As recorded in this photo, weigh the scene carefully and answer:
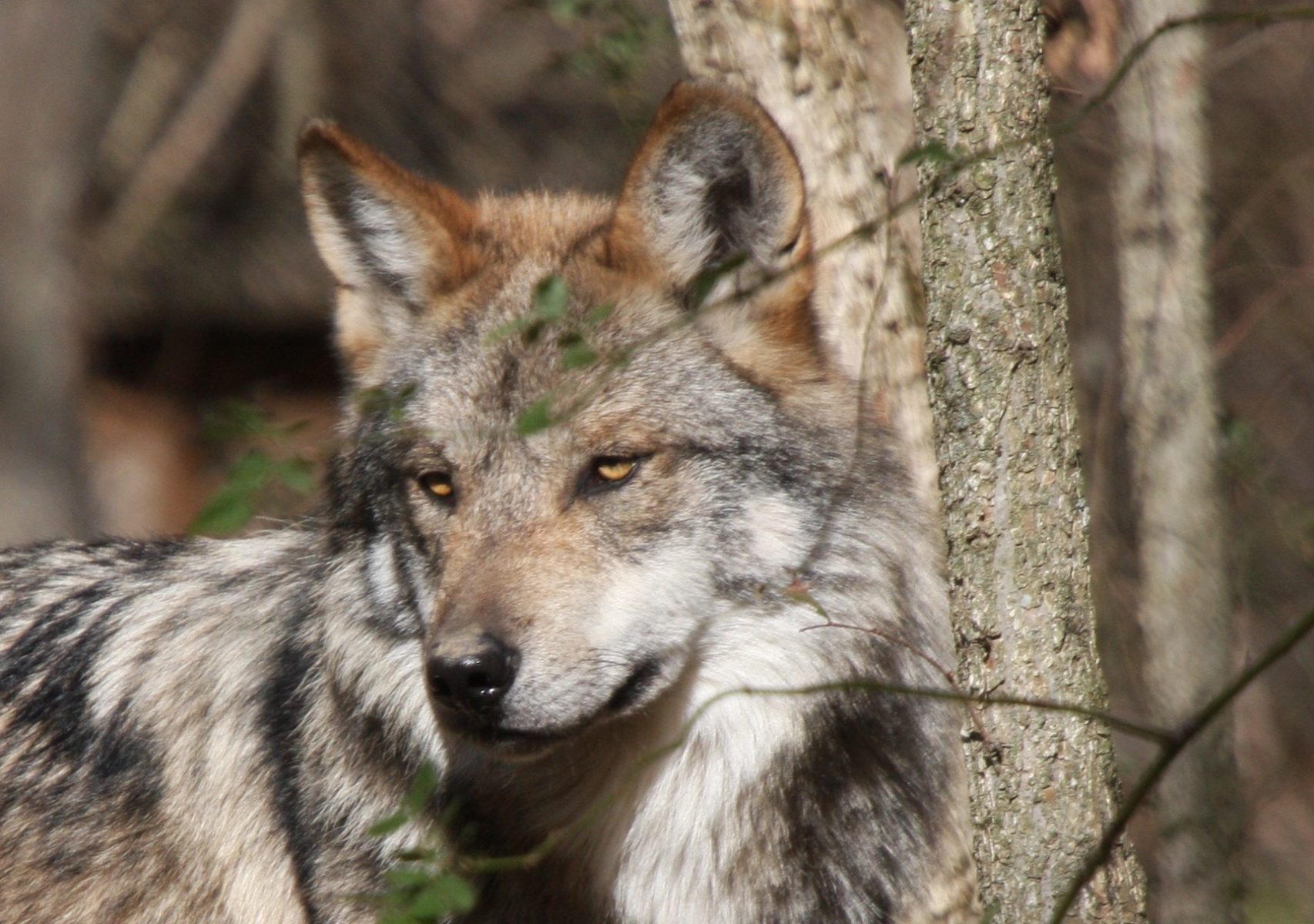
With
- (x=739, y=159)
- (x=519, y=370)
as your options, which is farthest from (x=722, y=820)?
(x=739, y=159)

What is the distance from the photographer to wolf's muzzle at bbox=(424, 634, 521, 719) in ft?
9.70

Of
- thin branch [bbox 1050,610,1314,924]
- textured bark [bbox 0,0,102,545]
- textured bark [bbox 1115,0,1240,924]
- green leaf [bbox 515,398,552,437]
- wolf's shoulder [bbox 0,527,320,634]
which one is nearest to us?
thin branch [bbox 1050,610,1314,924]

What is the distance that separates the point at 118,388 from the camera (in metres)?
12.5

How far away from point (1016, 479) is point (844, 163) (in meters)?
1.64

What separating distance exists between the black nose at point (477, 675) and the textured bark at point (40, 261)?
6.68m

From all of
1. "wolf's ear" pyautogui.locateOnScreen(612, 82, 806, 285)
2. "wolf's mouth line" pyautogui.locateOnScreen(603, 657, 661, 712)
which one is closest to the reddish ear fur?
"wolf's ear" pyautogui.locateOnScreen(612, 82, 806, 285)

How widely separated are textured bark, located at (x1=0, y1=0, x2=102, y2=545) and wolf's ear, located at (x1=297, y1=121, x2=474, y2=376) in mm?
5845

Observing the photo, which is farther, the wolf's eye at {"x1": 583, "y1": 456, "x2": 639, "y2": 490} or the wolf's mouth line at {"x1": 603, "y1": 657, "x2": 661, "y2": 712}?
the wolf's eye at {"x1": 583, "y1": 456, "x2": 639, "y2": 490}

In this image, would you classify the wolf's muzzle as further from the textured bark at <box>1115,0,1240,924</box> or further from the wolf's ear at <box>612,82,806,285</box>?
the textured bark at <box>1115,0,1240,924</box>

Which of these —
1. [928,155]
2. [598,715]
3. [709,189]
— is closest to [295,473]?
[598,715]

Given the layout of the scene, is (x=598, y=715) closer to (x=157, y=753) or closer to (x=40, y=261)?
(x=157, y=753)

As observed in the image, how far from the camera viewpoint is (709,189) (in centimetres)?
336

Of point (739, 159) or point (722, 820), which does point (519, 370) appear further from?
point (722, 820)

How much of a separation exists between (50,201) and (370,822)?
7.24m
